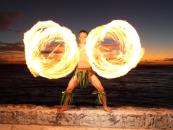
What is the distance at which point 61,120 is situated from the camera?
265 inches

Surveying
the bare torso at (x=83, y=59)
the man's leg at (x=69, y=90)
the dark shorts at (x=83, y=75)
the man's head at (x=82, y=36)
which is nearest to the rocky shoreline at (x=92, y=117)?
the man's leg at (x=69, y=90)

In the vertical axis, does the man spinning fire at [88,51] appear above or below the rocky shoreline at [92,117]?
above

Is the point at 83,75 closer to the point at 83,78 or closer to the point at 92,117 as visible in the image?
the point at 83,78

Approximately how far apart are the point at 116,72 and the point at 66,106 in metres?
1.36

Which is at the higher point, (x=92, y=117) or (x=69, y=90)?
(x=69, y=90)

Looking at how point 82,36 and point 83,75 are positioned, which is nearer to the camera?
point 82,36

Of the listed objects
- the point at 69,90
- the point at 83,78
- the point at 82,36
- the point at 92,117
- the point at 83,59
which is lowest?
the point at 92,117

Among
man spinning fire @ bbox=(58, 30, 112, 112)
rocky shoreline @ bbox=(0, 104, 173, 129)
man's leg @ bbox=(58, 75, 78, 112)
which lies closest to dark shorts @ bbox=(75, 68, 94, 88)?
man spinning fire @ bbox=(58, 30, 112, 112)

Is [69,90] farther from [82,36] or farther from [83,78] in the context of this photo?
[82,36]

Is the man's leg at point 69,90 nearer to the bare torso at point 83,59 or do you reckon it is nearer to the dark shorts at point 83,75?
the dark shorts at point 83,75

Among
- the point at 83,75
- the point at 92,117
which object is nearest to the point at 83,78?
the point at 83,75

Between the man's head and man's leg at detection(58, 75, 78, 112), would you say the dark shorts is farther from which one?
the man's head

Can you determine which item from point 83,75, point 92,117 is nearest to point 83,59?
point 83,75

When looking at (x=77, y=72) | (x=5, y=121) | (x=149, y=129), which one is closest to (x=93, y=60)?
(x=77, y=72)
